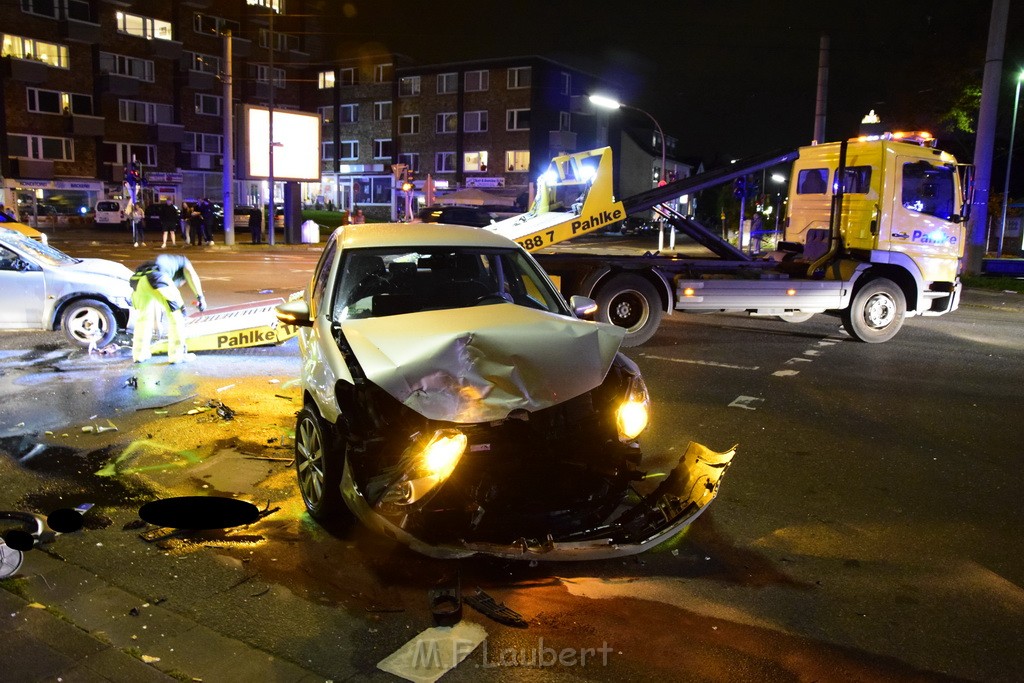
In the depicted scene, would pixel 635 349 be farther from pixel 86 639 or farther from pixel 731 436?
pixel 86 639

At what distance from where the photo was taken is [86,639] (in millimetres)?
3699

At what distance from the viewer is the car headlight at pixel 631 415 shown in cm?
479

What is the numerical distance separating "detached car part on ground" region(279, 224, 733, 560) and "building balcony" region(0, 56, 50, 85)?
55758 millimetres

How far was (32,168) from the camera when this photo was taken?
51031 millimetres

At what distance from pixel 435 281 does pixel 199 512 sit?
2.25 meters

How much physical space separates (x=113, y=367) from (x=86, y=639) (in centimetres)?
665

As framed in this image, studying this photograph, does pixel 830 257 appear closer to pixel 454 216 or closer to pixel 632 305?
pixel 632 305

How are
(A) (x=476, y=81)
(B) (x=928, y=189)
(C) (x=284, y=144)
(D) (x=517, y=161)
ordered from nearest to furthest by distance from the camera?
(B) (x=928, y=189)
(C) (x=284, y=144)
(D) (x=517, y=161)
(A) (x=476, y=81)

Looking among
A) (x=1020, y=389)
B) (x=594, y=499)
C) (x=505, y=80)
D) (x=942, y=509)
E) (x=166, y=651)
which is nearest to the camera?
(x=166, y=651)

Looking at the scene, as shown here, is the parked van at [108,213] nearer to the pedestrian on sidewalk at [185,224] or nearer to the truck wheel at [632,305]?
the pedestrian on sidewalk at [185,224]

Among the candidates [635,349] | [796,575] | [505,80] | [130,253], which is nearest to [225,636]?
[796,575]

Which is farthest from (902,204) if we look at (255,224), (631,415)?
(255,224)

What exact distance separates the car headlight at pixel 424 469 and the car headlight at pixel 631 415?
1.11m

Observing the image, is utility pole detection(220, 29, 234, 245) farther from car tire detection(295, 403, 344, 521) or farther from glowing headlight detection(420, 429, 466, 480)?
glowing headlight detection(420, 429, 466, 480)
